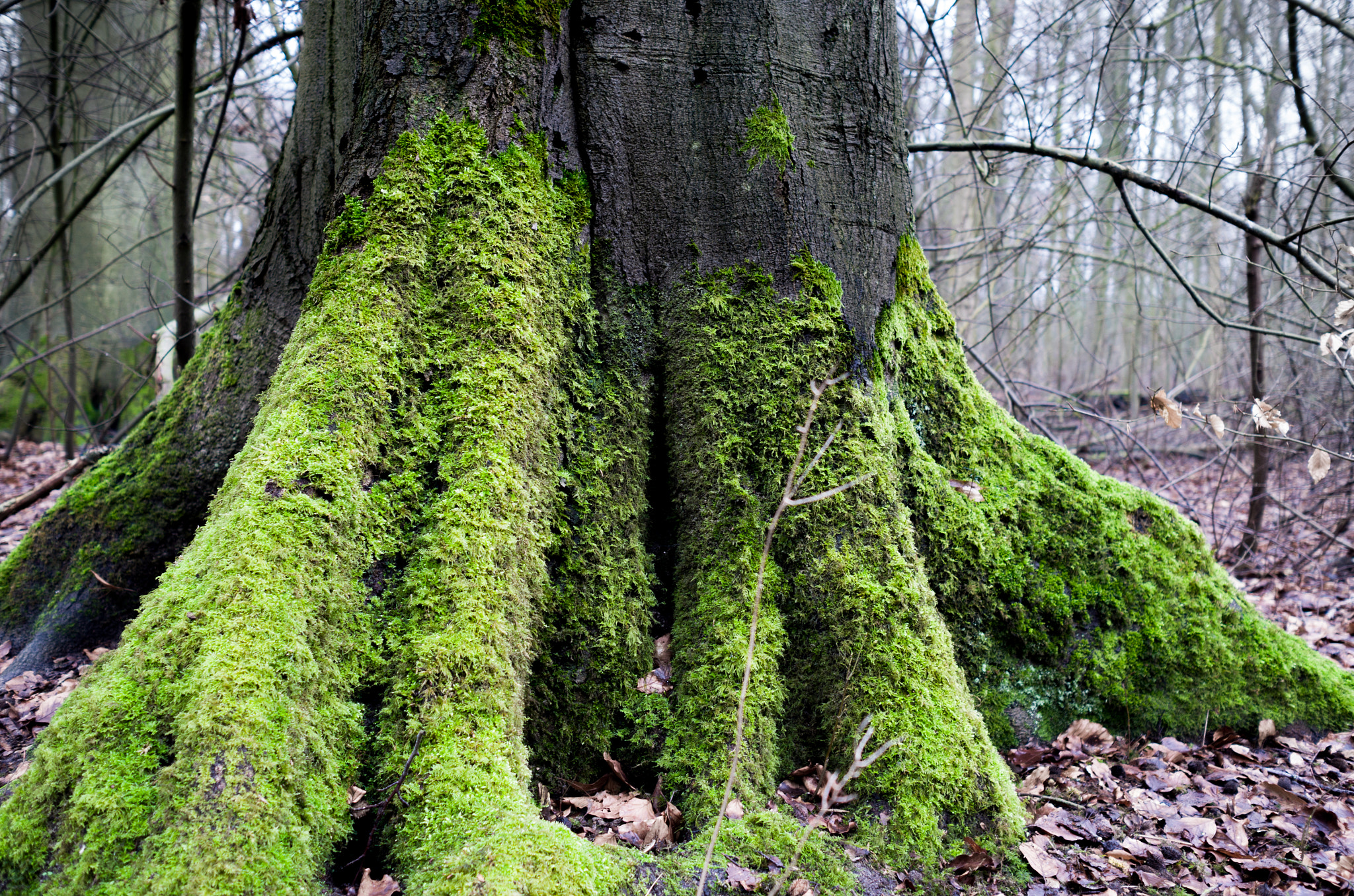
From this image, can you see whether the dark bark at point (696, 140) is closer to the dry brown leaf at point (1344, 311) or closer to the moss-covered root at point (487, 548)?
the moss-covered root at point (487, 548)

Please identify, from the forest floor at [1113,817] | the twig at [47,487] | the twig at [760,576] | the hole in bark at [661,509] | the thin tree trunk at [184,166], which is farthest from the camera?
the twig at [47,487]

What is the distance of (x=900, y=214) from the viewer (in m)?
3.11

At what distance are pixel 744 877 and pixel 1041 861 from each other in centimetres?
101

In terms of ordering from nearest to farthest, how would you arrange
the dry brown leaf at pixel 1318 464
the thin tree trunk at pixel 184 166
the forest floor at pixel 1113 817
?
1. the forest floor at pixel 1113 817
2. the dry brown leaf at pixel 1318 464
3. the thin tree trunk at pixel 184 166

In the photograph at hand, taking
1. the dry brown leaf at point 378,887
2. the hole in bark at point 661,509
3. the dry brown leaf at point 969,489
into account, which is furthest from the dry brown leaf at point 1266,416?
the dry brown leaf at point 378,887

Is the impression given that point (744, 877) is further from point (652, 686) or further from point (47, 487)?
point (47, 487)

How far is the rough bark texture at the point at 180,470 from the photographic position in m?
3.20

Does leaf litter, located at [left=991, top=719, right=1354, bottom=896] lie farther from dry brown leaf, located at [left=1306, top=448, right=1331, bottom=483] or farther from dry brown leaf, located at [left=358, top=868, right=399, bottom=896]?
dry brown leaf, located at [left=358, top=868, right=399, bottom=896]

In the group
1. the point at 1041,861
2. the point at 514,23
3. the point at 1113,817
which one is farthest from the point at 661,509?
the point at 1113,817

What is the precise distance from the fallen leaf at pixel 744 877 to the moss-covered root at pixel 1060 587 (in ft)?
4.42

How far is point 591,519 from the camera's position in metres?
2.57

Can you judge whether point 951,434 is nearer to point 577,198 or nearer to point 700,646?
point 700,646

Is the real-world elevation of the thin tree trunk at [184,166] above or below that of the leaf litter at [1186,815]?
above

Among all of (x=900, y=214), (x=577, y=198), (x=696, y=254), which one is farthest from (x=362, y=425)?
(x=900, y=214)
